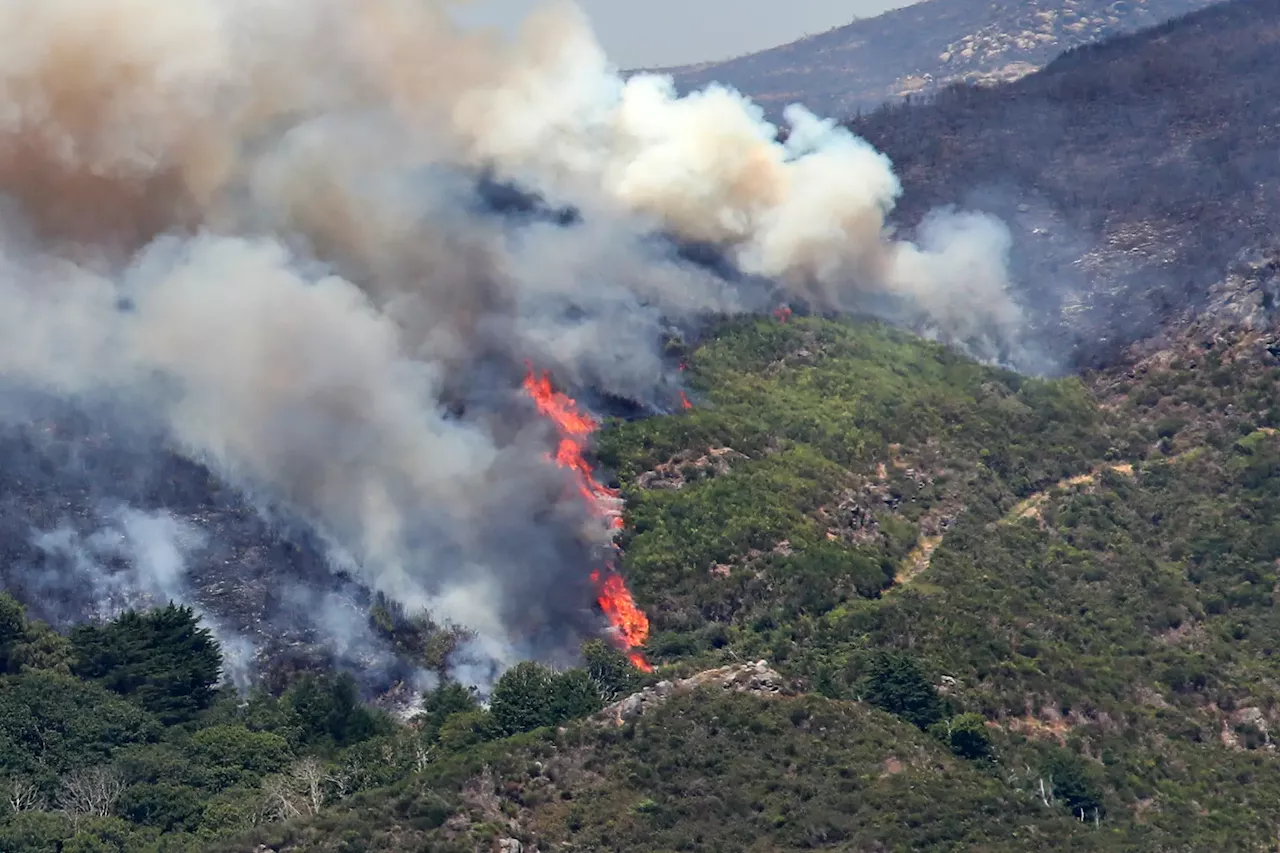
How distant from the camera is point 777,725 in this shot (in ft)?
309

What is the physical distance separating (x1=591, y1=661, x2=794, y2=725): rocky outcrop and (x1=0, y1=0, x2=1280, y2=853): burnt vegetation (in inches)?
8.4

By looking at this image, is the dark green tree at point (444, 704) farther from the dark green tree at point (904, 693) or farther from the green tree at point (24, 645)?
the dark green tree at point (904, 693)

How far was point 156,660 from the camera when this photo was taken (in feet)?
327

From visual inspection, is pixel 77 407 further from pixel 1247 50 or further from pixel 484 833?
pixel 1247 50

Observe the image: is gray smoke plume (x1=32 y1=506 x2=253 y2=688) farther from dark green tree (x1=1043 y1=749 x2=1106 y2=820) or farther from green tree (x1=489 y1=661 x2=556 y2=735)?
dark green tree (x1=1043 y1=749 x2=1106 y2=820)

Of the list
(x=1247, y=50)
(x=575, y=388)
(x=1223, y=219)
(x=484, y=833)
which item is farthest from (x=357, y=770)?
(x=1247, y=50)

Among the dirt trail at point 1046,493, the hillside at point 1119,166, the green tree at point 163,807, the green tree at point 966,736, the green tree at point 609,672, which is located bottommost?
the green tree at point 966,736

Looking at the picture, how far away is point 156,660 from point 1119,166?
7681 cm

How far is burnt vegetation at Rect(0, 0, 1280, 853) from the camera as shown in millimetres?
89750

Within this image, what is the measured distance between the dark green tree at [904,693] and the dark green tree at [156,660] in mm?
27344

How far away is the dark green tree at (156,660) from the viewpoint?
326 feet

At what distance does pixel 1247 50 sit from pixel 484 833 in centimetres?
9622

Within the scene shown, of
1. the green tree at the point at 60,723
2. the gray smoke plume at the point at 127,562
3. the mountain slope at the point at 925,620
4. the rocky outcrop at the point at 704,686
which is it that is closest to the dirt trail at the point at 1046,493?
the mountain slope at the point at 925,620

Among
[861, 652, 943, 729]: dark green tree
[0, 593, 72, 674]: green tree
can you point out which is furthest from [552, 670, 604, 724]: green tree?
[0, 593, 72, 674]: green tree
